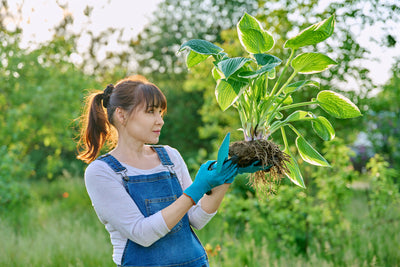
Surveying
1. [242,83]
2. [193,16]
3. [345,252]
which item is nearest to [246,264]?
[345,252]

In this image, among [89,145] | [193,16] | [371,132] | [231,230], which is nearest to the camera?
[89,145]

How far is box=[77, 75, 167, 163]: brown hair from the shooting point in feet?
6.80

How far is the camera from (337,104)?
211 cm

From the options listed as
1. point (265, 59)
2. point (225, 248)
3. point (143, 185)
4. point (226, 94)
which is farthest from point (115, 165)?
point (225, 248)

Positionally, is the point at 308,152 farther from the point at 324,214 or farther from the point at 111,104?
the point at 324,214

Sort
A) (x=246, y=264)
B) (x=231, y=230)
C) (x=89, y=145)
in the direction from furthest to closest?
1. (x=231, y=230)
2. (x=246, y=264)
3. (x=89, y=145)

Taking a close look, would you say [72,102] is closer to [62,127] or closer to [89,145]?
[62,127]

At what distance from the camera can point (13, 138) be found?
24.1 ft

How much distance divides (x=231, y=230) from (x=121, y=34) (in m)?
Answer: 7.65

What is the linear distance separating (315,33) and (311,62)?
0.16 m

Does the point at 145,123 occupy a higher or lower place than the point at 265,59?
lower

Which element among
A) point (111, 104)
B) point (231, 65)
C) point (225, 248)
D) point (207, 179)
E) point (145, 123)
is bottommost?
point (225, 248)

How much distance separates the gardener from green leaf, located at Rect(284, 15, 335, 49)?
2.18 feet

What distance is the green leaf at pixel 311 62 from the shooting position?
199cm
